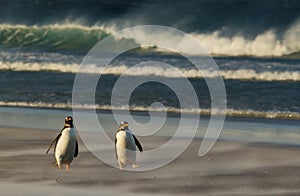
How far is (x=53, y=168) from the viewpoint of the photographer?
10375 millimetres

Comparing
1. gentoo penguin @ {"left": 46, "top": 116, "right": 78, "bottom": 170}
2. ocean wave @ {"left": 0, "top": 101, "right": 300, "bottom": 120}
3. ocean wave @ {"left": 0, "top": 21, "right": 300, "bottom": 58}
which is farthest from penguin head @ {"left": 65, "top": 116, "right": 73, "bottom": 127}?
ocean wave @ {"left": 0, "top": 21, "right": 300, "bottom": 58}

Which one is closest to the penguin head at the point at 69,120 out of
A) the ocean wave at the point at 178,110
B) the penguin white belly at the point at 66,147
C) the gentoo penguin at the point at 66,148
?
the gentoo penguin at the point at 66,148

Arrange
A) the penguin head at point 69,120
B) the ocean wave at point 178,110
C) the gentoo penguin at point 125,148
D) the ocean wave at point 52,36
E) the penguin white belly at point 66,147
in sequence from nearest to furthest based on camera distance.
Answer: the penguin white belly at point 66,147, the gentoo penguin at point 125,148, the penguin head at point 69,120, the ocean wave at point 178,110, the ocean wave at point 52,36

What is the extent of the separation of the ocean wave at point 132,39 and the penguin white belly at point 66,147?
19071mm

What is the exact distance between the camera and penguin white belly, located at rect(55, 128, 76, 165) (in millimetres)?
10320

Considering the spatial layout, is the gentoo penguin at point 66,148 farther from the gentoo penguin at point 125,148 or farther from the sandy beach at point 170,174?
the gentoo penguin at point 125,148

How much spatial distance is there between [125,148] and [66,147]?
71 cm

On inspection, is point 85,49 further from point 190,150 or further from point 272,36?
point 190,150

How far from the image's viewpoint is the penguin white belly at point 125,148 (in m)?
10.5

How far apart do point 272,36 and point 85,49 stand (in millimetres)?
7079

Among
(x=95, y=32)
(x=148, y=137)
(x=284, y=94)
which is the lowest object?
(x=148, y=137)

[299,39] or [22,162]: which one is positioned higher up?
[299,39]

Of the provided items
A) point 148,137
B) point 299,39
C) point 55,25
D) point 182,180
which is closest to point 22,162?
point 182,180

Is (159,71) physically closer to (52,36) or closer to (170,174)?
(170,174)
